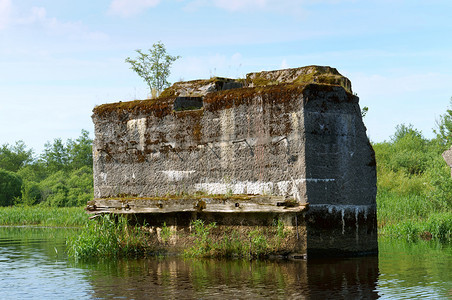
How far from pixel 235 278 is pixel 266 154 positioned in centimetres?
299

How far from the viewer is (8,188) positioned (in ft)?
165

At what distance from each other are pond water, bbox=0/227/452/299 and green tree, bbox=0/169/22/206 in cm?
3904

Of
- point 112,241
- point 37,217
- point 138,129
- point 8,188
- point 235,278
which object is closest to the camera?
point 235,278

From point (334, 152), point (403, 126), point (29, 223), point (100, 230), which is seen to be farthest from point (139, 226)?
point (403, 126)

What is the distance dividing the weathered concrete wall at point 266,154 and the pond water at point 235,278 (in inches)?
37.5

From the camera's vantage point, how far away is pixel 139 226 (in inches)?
518

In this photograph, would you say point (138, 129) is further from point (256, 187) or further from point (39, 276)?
point (39, 276)

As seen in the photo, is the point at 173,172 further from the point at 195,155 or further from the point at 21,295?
the point at 21,295

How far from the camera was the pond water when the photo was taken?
8.24m

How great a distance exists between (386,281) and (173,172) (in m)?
5.23

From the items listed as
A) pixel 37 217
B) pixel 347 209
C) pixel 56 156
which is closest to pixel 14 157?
pixel 56 156

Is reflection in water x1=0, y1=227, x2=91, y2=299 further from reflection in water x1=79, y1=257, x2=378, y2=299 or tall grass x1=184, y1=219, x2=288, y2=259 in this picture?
tall grass x1=184, y1=219, x2=288, y2=259

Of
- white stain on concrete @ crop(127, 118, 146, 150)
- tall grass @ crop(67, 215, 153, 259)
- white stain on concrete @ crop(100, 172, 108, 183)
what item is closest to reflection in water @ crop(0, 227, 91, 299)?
tall grass @ crop(67, 215, 153, 259)

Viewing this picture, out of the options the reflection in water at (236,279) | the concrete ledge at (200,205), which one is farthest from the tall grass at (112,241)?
the reflection in water at (236,279)
